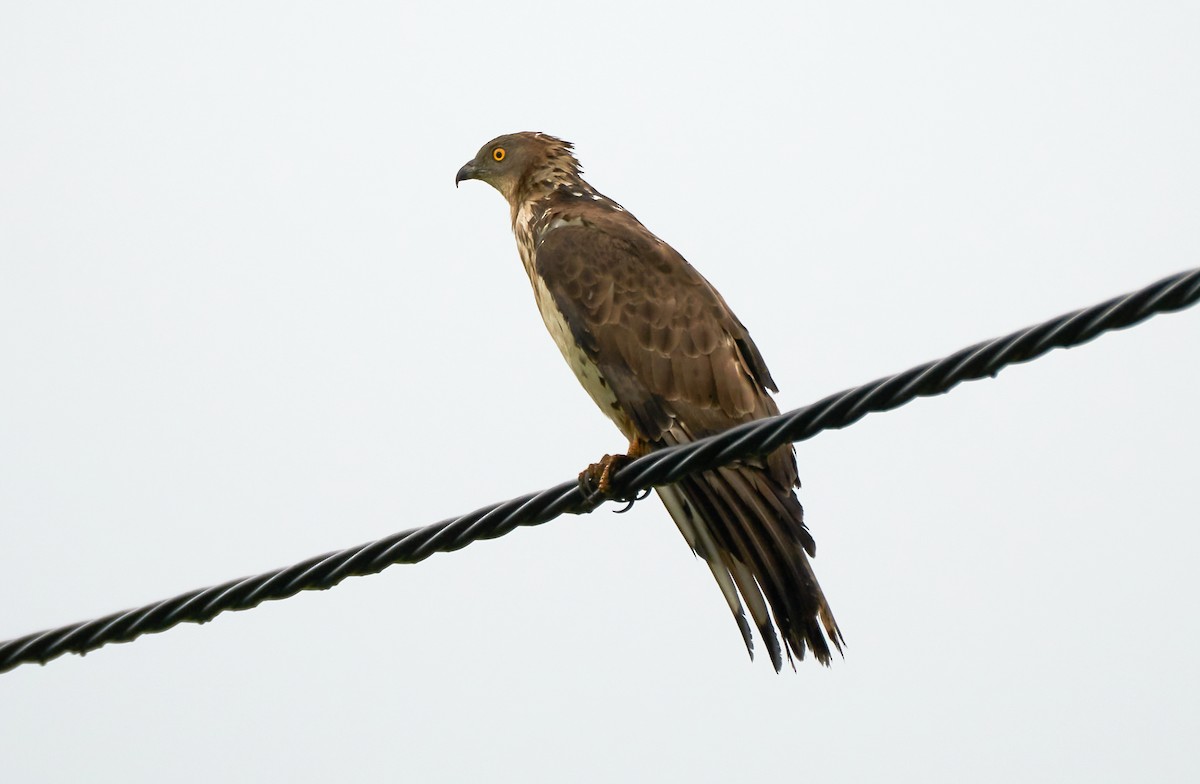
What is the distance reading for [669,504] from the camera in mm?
5539

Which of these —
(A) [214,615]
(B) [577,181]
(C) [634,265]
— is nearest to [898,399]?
(A) [214,615]

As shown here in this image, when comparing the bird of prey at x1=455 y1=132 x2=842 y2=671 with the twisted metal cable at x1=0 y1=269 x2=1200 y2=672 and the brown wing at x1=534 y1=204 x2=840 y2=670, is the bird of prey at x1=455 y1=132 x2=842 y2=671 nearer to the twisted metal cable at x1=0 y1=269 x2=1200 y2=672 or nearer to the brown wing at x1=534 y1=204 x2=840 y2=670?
the brown wing at x1=534 y1=204 x2=840 y2=670

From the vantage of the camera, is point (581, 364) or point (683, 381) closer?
point (683, 381)

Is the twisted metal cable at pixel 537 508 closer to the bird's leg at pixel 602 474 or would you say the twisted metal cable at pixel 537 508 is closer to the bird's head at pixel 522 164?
the bird's leg at pixel 602 474

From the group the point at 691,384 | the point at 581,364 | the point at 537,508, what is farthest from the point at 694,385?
the point at 537,508

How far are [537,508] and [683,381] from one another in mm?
2034

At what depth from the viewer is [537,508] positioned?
12.7 feet

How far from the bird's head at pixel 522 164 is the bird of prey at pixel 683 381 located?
0.45 metres

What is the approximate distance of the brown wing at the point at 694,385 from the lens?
16.7 feet

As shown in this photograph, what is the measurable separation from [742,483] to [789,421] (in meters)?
1.88

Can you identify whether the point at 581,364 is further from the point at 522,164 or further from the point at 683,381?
the point at 522,164

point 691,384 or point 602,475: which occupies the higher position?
point 691,384

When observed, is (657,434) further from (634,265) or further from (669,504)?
(634,265)

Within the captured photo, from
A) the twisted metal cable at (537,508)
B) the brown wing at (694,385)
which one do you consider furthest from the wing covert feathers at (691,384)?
the twisted metal cable at (537,508)
